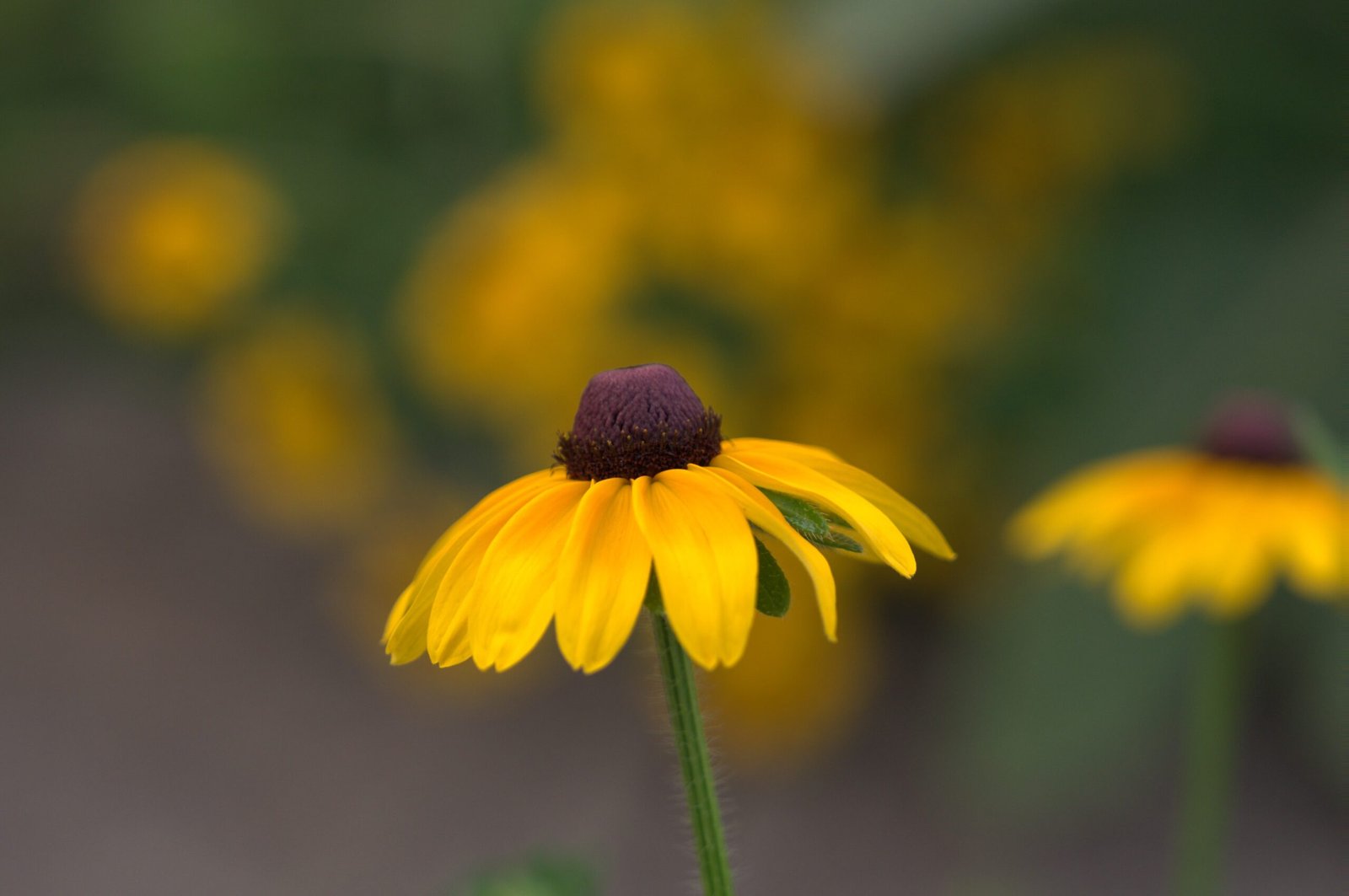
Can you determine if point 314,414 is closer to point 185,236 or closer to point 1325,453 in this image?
point 185,236

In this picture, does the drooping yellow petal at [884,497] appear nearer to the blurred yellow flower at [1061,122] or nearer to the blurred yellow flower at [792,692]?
the blurred yellow flower at [792,692]

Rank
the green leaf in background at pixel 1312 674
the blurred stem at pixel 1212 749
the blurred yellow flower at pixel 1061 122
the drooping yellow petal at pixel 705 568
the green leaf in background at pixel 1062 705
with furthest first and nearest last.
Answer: the blurred yellow flower at pixel 1061 122 < the green leaf in background at pixel 1062 705 < the green leaf in background at pixel 1312 674 < the blurred stem at pixel 1212 749 < the drooping yellow petal at pixel 705 568

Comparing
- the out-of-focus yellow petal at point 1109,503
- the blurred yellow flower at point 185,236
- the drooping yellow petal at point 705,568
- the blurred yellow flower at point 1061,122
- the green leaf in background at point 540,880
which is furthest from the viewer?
the blurred yellow flower at point 185,236

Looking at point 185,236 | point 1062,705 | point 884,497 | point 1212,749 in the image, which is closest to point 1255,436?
point 1212,749

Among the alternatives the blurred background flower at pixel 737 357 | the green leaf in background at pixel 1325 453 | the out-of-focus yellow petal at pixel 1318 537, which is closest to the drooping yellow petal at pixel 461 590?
the green leaf in background at pixel 1325 453

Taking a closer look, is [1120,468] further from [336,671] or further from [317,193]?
[336,671]

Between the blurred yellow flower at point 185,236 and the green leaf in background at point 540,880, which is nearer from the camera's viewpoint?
the green leaf in background at point 540,880

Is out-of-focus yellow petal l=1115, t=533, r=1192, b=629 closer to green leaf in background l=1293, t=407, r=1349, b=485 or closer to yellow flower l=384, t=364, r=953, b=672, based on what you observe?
green leaf in background l=1293, t=407, r=1349, b=485
